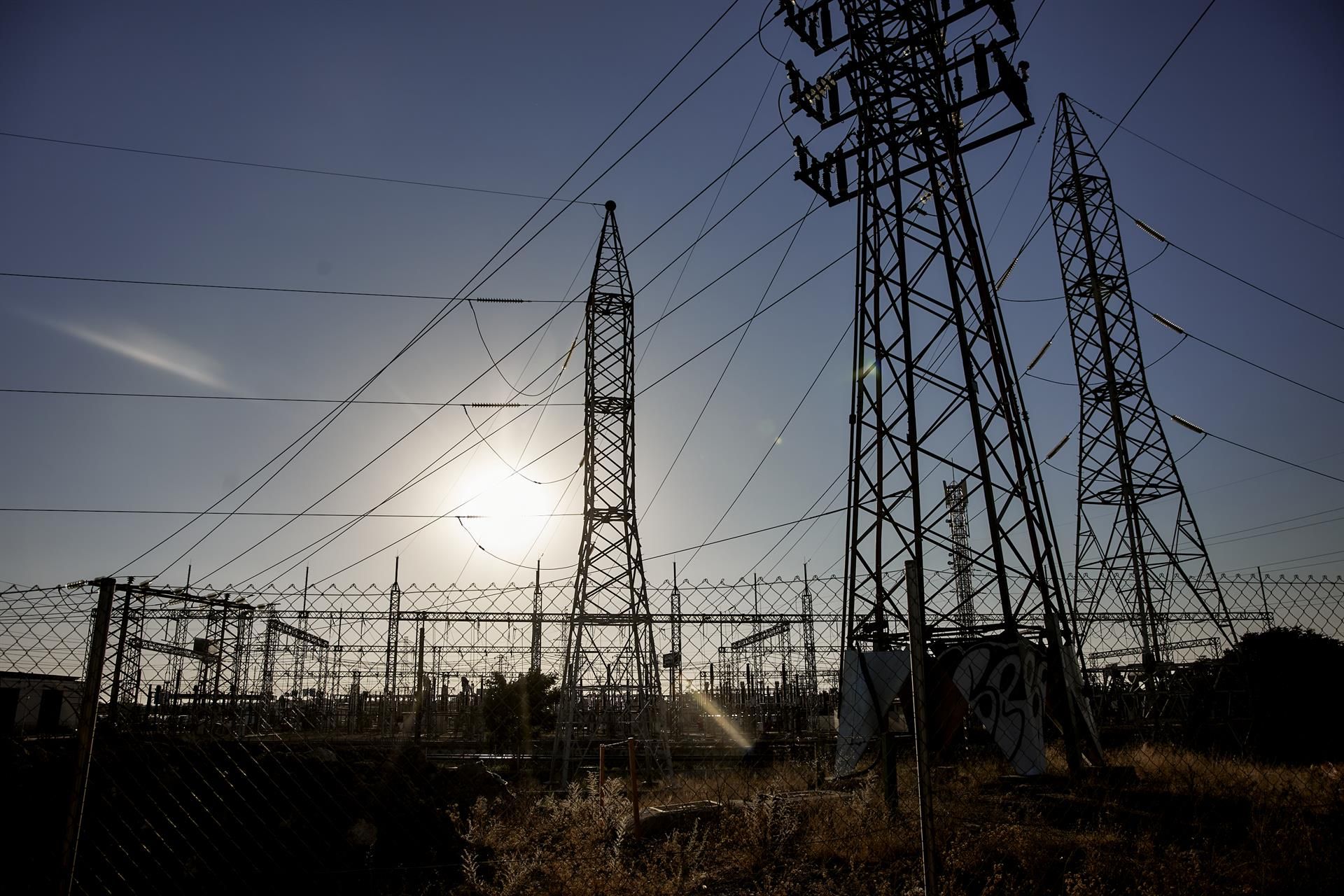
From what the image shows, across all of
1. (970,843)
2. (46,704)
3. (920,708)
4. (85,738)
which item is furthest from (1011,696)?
(46,704)

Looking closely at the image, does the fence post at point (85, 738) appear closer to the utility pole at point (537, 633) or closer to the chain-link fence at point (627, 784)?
the chain-link fence at point (627, 784)

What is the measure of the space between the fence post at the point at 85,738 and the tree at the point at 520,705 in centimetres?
1766

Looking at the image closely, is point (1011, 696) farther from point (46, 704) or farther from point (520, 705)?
point (46, 704)

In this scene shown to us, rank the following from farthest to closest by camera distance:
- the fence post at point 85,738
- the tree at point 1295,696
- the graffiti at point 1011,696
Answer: the tree at point 1295,696
the graffiti at point 1011,696
the fence post at point 85,738

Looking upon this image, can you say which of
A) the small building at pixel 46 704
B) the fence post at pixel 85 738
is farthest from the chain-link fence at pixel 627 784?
the small building at pixel 46 704

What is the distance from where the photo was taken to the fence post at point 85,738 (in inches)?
183

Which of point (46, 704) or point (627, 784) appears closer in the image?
point (627, 784)

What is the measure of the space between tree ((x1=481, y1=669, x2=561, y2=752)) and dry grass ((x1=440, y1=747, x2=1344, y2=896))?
1265 cm

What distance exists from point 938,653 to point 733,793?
3.47 m

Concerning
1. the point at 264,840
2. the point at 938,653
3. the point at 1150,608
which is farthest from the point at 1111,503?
the point at 264,840

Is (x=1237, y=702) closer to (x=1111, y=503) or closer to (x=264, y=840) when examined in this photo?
(x=1111, y=503)

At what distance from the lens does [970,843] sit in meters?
7.18

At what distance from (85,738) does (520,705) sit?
19.2 m

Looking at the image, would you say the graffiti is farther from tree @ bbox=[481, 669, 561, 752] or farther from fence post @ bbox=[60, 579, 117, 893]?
tree @ bbox=[481, 669, 561, 752]
